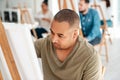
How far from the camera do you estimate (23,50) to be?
72 cm

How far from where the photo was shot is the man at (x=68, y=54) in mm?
938

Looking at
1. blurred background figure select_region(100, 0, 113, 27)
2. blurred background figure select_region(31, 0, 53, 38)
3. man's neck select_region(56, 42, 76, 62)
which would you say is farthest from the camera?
blurred background figure select_region(100, 0, 113, 27)

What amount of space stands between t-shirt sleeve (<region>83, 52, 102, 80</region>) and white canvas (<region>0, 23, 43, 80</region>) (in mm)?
302

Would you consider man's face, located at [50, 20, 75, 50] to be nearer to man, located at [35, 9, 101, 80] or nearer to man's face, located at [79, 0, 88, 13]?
man, located at [35, 9, 101, 80]

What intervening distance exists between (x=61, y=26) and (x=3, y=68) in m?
0.31

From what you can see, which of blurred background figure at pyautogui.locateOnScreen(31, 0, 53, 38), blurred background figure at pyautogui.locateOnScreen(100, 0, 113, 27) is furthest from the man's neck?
blurred background figure at pyautogui.locateOnScreen(100, 0, 113, 27)

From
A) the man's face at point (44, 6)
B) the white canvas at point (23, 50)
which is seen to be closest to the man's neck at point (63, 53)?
the white canvas at point (23, 50)

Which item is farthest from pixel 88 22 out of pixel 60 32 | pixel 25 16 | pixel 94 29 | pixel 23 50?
pixel 23 50

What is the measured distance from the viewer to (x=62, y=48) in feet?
3.31

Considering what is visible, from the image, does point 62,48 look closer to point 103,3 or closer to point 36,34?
point 36,34

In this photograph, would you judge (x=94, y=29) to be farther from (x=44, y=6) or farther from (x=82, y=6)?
(x=44, y=6)

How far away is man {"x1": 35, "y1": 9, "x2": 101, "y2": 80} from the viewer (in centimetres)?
94

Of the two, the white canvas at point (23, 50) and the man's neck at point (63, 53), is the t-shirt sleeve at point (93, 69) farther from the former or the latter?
the white canvas at point (23, 50)

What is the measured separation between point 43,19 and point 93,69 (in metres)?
3.15
